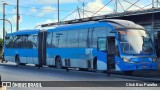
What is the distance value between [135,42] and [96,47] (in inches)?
105

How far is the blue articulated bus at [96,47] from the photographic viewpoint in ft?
73.3

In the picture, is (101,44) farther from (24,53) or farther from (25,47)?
(24,53)

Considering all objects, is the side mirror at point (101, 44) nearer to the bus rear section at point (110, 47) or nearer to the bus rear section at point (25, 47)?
the bus rear section at point (110, 47)

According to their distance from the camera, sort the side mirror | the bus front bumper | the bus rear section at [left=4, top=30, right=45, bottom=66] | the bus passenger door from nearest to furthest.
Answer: the bus front bumper, the bus passenger door, the side mirror, the bus rear section at [left=4, top=30, right=45, bottom=66]

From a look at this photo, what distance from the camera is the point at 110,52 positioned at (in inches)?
916

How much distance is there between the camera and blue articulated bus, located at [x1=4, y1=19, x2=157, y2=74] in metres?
22.3

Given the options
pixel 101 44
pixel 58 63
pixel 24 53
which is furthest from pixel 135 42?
pixel 24 53

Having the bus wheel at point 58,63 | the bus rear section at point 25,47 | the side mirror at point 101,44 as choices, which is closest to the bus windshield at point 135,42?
the side mirror at point 101,44

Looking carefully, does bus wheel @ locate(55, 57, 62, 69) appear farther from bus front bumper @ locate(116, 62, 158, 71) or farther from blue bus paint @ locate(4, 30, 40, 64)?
bus front bumper @ locate(116, 62, 158, 71)

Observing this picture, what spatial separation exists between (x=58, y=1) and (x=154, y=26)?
35681 mm

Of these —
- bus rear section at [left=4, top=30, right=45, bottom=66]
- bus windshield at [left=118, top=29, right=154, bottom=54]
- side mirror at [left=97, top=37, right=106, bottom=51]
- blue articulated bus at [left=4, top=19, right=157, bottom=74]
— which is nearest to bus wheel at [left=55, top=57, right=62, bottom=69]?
blue articulated bus at [left=4, top=19, right=157, bottom=74]

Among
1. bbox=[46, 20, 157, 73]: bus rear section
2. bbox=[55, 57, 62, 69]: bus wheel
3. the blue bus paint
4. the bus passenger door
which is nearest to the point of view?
bbox=[46, 20, 157, 73]: bus rear section

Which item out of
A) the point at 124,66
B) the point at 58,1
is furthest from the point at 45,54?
the point at 58,1

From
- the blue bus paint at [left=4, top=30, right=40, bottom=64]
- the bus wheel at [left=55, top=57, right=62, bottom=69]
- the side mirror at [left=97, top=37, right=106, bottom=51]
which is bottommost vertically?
the bus wheel at [left=55, top=57, right=62, bottom=69]
